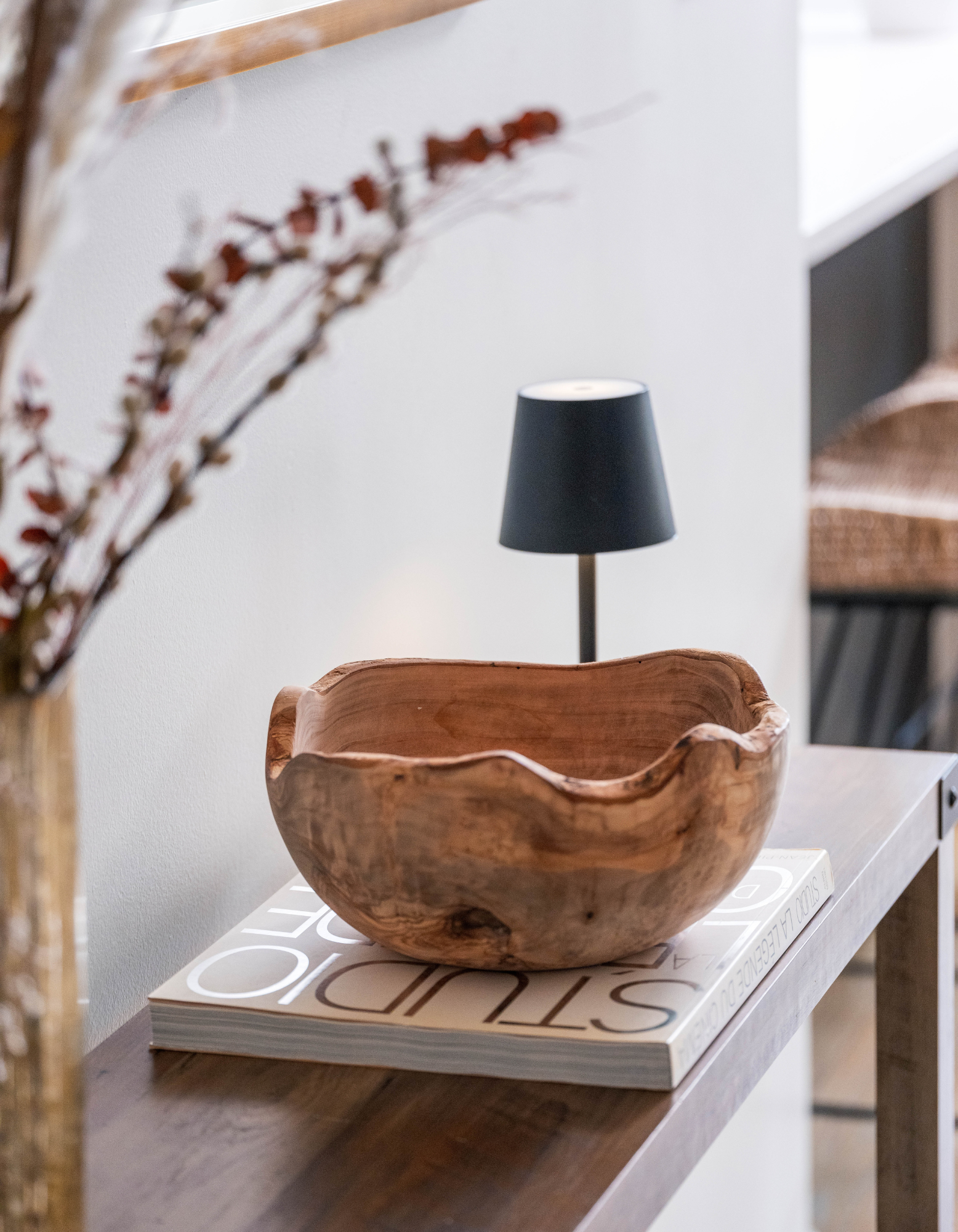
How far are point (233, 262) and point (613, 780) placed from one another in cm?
39

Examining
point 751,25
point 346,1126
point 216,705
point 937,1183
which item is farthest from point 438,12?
point 937,1183

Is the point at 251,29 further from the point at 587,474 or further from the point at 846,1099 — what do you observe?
the point at 846,1099

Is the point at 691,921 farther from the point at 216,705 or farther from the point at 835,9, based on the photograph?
the point at 835,9

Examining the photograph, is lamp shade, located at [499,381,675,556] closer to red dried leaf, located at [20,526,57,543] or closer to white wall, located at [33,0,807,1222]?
white wall, located at [33,0,807,1222]

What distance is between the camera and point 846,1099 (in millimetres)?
2461

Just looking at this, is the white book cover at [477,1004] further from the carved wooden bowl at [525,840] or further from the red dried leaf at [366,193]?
the red dried leaf at [366,193]

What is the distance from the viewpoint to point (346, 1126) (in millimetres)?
728

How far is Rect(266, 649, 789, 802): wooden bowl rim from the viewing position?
709 millimetres

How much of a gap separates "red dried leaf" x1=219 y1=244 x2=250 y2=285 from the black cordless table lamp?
0.59 meters

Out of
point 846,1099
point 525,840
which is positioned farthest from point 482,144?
point 846,1099

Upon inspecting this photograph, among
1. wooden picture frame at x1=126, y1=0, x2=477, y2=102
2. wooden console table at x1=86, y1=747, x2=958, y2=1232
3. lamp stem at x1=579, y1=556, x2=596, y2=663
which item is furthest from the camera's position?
lamp stem at x1=579, y1=556, x2=596, y2=663

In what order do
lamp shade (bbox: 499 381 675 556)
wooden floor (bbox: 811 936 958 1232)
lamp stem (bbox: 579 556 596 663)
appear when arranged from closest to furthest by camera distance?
lamp shade (bbox: 499 381 675 556)
lamp stem (bbox: 579 556 596 663)
wooden floor (bbox: 811 936 958 1232)

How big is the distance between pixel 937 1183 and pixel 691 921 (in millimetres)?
650

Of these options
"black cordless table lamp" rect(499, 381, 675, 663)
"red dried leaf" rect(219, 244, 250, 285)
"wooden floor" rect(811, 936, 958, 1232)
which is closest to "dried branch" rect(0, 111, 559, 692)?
"red dried leaf" rect(219, 244, 250, 285)
